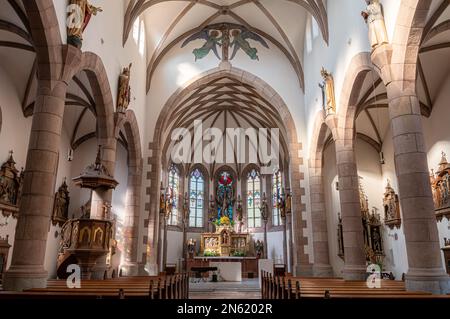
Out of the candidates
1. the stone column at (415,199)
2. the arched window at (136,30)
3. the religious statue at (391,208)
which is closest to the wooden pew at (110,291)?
the stone column at (415,199)

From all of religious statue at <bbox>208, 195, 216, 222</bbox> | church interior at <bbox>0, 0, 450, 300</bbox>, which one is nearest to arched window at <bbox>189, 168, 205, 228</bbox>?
church interior at <bbox>0, 0, 450, 300</bbox>

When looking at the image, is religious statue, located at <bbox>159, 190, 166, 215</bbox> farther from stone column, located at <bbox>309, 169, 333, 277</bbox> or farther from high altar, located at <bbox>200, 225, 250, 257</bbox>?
stone column, located at <bbox>309, 169, 333, 277</bbox>

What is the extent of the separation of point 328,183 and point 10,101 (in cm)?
1345

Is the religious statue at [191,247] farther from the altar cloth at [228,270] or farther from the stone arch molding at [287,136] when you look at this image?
the stone arch molding at [287,136]

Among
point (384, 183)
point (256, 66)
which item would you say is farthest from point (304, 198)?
point (256, 66)

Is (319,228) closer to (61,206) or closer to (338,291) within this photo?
(338,291)

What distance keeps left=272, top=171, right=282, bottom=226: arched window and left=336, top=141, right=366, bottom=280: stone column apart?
44.2 ft

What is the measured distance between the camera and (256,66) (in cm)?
1720

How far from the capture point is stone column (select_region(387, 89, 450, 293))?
20.1 ft

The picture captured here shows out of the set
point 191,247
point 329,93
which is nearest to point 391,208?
point 329,93

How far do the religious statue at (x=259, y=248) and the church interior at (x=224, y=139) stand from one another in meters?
0.07

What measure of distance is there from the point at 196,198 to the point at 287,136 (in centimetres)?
1136
